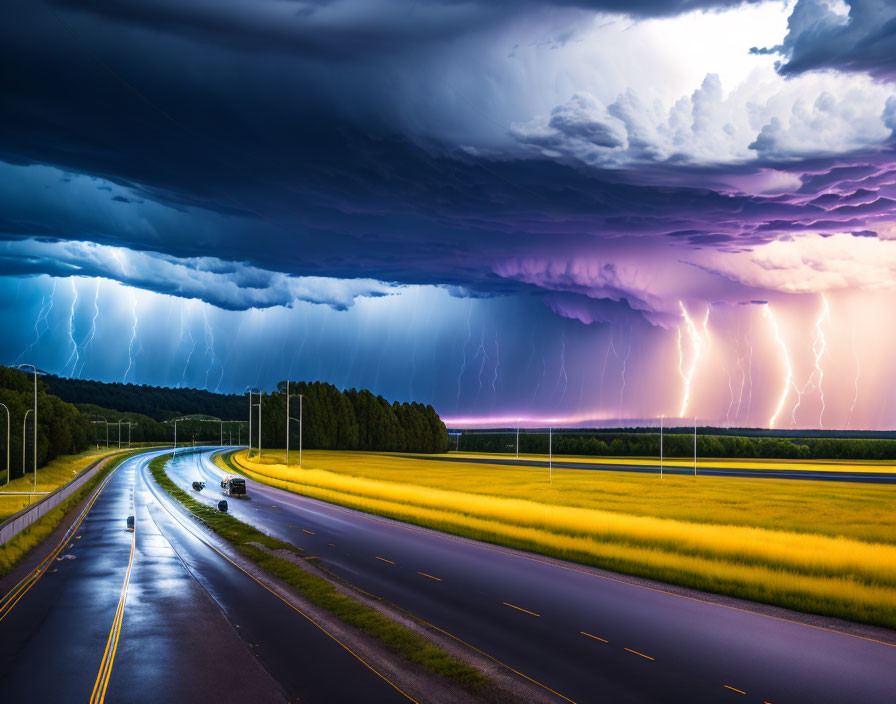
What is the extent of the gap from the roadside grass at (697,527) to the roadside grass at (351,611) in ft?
36.9

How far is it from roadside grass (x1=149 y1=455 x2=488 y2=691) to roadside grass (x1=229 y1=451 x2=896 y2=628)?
36.9 feet

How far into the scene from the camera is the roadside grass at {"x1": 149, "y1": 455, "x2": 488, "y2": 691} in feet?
60.6

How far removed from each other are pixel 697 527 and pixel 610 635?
23436 millimetres

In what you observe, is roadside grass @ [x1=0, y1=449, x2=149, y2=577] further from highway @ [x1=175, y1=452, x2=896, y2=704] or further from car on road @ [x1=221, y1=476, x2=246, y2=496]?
highway @ [x1=175, y1=452, x2=896, y2=704]

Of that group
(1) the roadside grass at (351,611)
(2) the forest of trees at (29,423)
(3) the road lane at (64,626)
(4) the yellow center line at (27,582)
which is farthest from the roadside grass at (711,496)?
(2) the forest of trees at (29,423)

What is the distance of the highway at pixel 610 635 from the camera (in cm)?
1684

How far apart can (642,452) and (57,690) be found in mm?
172229

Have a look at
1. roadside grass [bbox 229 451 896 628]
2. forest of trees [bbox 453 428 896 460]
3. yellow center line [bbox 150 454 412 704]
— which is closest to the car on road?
roadside grass [bbox 229 451 896 628]

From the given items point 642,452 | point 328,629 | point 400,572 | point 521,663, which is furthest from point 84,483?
point 642,452

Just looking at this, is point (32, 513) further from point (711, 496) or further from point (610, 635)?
point (711, 496)

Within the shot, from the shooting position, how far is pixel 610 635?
2105 centimetres

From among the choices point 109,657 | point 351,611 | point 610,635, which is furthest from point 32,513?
point 610,635

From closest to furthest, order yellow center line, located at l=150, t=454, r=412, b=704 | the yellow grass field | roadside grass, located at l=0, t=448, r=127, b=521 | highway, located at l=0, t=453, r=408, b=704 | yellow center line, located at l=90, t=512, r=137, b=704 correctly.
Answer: yellow center line, located at l=90, t=512, r=137, b=704 → highway, located at l=0, t=453, r=408, b=704 → yellow center line, located at l=150, t=454, r=412, b=704 → roadside grass, located at l=0, t=448, r=127, b=521 → the yellow grass field

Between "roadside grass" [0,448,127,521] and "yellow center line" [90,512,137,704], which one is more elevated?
"yellow center line" [90,512,137,704]
